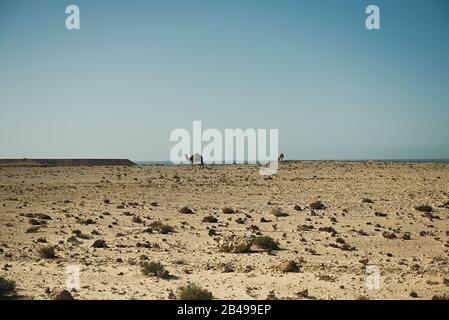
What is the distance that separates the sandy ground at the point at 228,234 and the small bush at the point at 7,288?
24cm

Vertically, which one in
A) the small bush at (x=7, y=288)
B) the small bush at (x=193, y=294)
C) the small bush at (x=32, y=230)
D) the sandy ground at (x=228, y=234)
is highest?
the small bush at (x=193, y=294)

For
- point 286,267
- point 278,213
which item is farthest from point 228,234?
point 286,267

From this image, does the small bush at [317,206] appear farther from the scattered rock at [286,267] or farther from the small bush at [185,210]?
the scattered rock at [286,267]

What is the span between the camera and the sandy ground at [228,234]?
11.4m

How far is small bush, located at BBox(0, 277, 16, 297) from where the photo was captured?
10658 millimetres

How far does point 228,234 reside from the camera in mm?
18359

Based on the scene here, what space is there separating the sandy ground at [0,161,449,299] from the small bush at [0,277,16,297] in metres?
0.24

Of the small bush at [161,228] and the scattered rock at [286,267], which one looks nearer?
the scattered rock at [286,267]

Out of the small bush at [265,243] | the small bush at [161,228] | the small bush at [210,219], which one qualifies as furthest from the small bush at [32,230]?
the small bush at [265,243]

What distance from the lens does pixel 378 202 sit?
28.0 metres

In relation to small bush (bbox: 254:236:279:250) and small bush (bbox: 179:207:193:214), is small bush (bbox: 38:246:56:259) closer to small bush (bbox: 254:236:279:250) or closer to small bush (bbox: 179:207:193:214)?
small bush (bbox: 254:236:279:250)

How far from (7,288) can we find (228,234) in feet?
30.2

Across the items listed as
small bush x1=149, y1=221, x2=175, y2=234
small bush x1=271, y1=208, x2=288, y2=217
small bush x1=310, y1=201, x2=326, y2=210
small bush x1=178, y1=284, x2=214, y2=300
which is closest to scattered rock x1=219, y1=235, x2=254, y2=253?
small bush x1=149, y1=221, x2=175, y2=234
